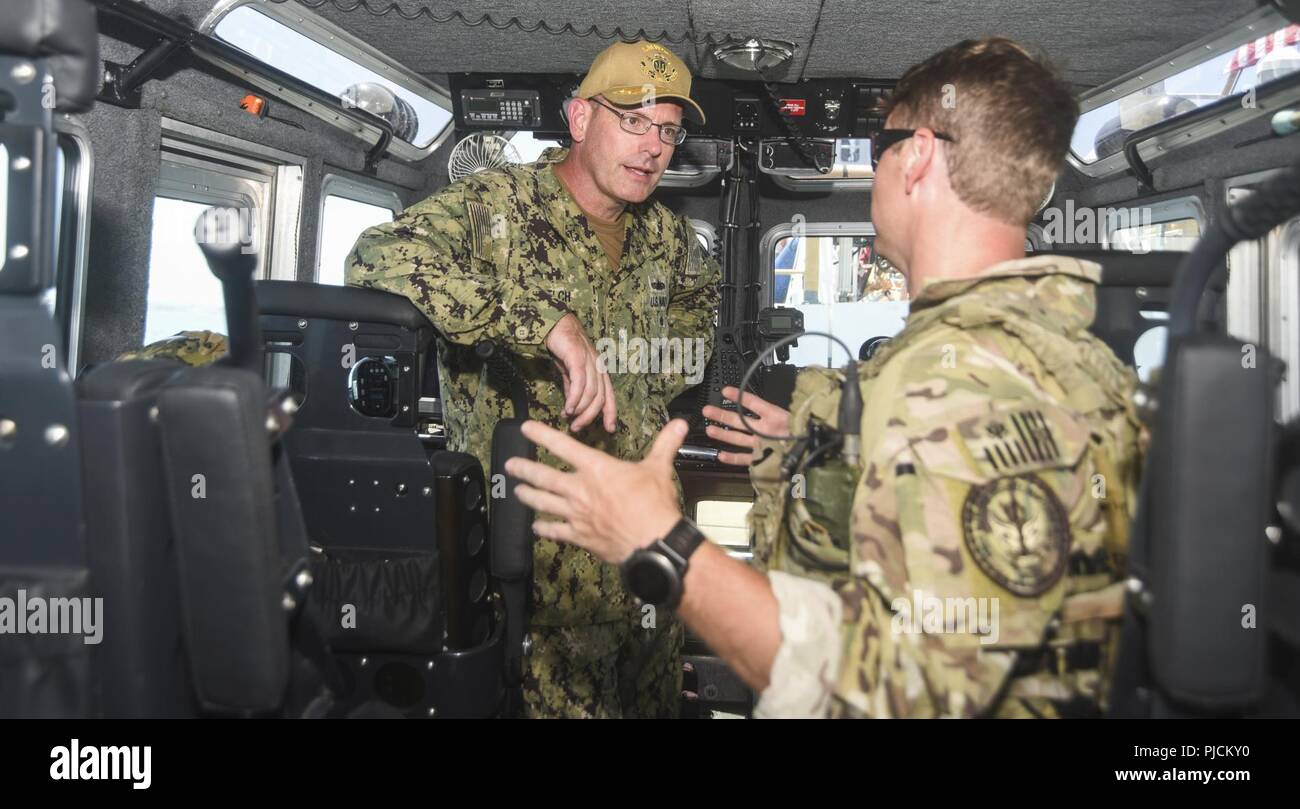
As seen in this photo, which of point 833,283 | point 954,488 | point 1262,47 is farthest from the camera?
point 833,283

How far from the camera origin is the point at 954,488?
1.14 meters

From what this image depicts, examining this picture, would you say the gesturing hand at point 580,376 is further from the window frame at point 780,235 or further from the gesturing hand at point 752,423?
the window frame at point 780,235

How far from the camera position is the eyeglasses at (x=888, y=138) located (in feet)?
5.27

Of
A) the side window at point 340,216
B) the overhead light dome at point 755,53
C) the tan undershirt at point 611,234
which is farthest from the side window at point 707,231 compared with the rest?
the side window at point 340,216

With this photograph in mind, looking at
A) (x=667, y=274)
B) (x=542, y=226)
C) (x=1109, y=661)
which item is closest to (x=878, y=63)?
(x=667, y=274)

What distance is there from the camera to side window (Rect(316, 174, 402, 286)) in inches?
153

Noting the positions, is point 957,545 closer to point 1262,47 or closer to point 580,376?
point 580,376

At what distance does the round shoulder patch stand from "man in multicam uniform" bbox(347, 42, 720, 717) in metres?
1.48

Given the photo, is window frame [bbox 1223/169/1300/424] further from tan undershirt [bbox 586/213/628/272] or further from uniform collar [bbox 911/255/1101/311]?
tan undershirt [bbox 586/213/628/272]

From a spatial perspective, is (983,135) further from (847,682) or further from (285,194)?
(285,194)

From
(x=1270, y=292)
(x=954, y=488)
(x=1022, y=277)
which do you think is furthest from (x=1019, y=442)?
(x=1270, y=292)

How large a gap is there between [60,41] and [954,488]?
4.35 ft

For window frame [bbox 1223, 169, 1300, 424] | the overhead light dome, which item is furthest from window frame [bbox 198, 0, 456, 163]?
window frame [bbox 1223, 169, 1300, 424]

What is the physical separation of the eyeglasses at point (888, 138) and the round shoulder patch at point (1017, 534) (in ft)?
2.59
